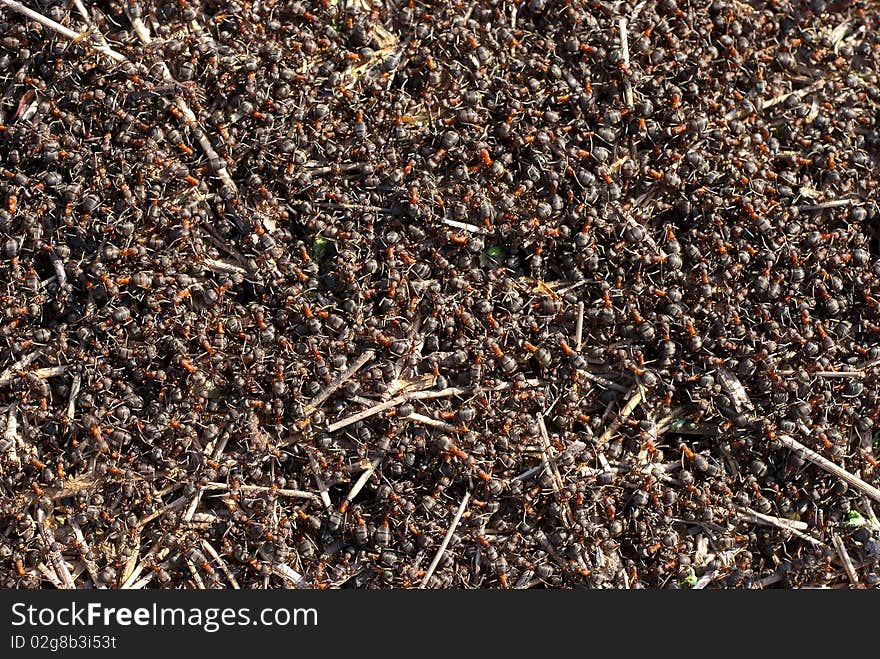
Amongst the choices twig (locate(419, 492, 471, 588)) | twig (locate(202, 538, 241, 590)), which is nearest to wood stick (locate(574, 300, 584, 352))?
twig (locate(419, 492, 471, 588))

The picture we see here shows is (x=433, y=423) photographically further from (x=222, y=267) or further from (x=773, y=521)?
(x=773, y=521)

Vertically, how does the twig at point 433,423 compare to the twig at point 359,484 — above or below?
above

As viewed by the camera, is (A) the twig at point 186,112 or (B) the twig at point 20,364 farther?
(A) the twig at point 186,112

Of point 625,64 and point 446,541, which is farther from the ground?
point 625,64

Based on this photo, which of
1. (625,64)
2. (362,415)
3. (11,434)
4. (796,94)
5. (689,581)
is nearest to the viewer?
(11,434)

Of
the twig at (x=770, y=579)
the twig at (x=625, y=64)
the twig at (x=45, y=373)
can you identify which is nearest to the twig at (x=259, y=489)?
the twig at (x=45, y=373)

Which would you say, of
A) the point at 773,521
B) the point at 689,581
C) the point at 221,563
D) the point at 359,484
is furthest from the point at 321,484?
the point at 773,521

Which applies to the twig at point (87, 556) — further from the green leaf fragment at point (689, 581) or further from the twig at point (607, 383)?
the green leaf fragment at point (689, 581)

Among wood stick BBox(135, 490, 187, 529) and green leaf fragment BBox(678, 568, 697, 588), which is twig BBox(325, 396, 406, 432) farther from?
green leaf fragment BBox(678, 568, 697, 588)
